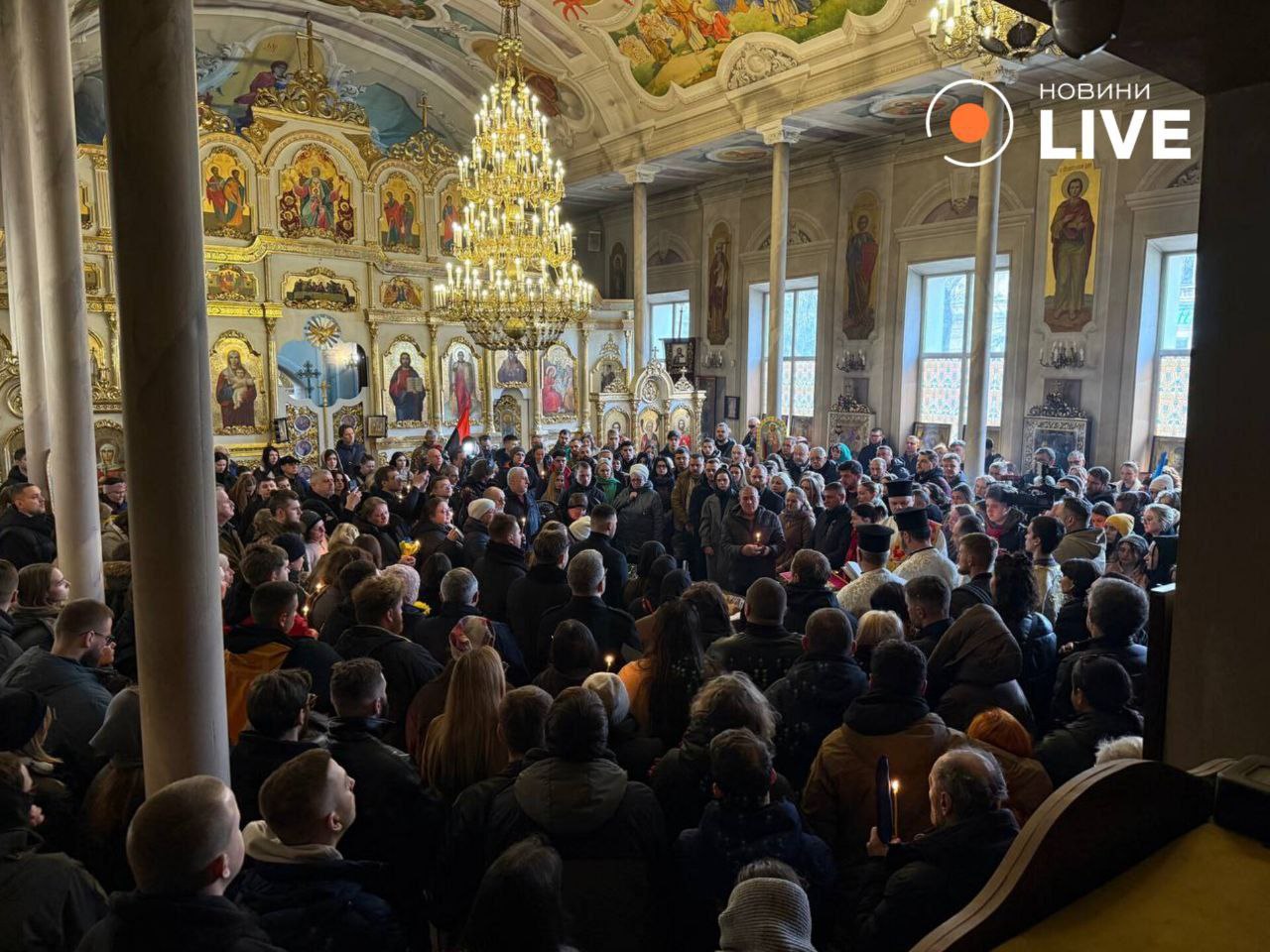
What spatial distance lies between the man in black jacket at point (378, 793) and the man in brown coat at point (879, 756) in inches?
49.4

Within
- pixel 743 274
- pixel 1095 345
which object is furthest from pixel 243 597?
pixel 743 274

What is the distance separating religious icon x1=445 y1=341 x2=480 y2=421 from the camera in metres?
18.9

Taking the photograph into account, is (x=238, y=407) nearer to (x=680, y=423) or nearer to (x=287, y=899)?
(x=680, y=423)

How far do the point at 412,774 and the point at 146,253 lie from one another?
186 cm

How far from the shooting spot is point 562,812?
2.30 metres

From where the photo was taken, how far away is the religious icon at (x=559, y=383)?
1966cm

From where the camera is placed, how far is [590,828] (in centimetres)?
231

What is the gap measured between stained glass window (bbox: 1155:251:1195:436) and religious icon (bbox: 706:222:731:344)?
30.0ft

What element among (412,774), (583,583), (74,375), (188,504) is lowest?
(412,774)

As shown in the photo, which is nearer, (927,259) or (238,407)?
(927,259)

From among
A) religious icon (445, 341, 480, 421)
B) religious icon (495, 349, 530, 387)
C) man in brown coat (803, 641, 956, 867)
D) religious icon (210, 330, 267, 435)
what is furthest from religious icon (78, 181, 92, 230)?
man in brown coat (803, 641, 956, 867)

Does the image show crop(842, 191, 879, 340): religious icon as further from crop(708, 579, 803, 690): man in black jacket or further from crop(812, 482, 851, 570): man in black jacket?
crop(708, 579, 803, 690): man in black jacket

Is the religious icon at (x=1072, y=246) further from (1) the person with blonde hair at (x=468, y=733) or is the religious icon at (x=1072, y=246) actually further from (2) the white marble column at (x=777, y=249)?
(1) the person with blonde hair at (x=468, y=733)

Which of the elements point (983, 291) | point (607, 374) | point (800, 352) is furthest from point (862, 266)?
point (607, 374)
